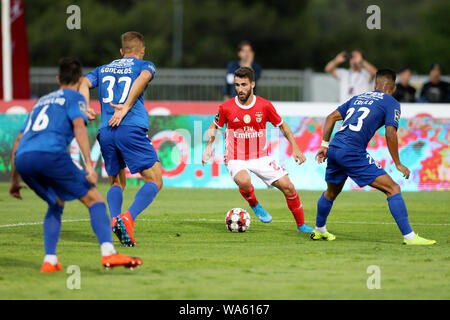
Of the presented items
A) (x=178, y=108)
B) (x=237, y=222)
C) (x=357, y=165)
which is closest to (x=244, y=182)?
(x=237, y=222)

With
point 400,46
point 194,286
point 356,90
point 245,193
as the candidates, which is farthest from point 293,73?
point 400,46

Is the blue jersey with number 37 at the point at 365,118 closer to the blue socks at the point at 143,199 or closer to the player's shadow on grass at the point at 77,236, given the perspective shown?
the blue socks at the point at 143,199

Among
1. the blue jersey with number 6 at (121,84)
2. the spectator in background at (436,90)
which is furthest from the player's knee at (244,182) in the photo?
the spectator in background at (436,90)

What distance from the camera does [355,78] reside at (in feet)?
54.8

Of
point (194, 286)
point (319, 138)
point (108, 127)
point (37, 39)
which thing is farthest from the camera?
point (37, 39)

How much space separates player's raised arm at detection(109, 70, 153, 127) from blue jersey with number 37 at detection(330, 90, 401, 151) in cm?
219

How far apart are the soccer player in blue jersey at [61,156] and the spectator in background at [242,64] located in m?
8.87

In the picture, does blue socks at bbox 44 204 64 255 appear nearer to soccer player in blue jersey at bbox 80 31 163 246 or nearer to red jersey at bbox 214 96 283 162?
soccer player in blue jersey at bbox 80 31 163 246

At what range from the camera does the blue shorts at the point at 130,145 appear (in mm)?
8727

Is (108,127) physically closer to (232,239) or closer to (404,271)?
(232,239)

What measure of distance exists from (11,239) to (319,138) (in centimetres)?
733

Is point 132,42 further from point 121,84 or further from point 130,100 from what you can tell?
point 130,100

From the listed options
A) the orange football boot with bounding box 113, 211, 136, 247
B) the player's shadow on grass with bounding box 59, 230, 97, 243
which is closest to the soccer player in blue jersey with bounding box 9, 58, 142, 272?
the orange football boot with bounding box 113, 211, 136, 247
